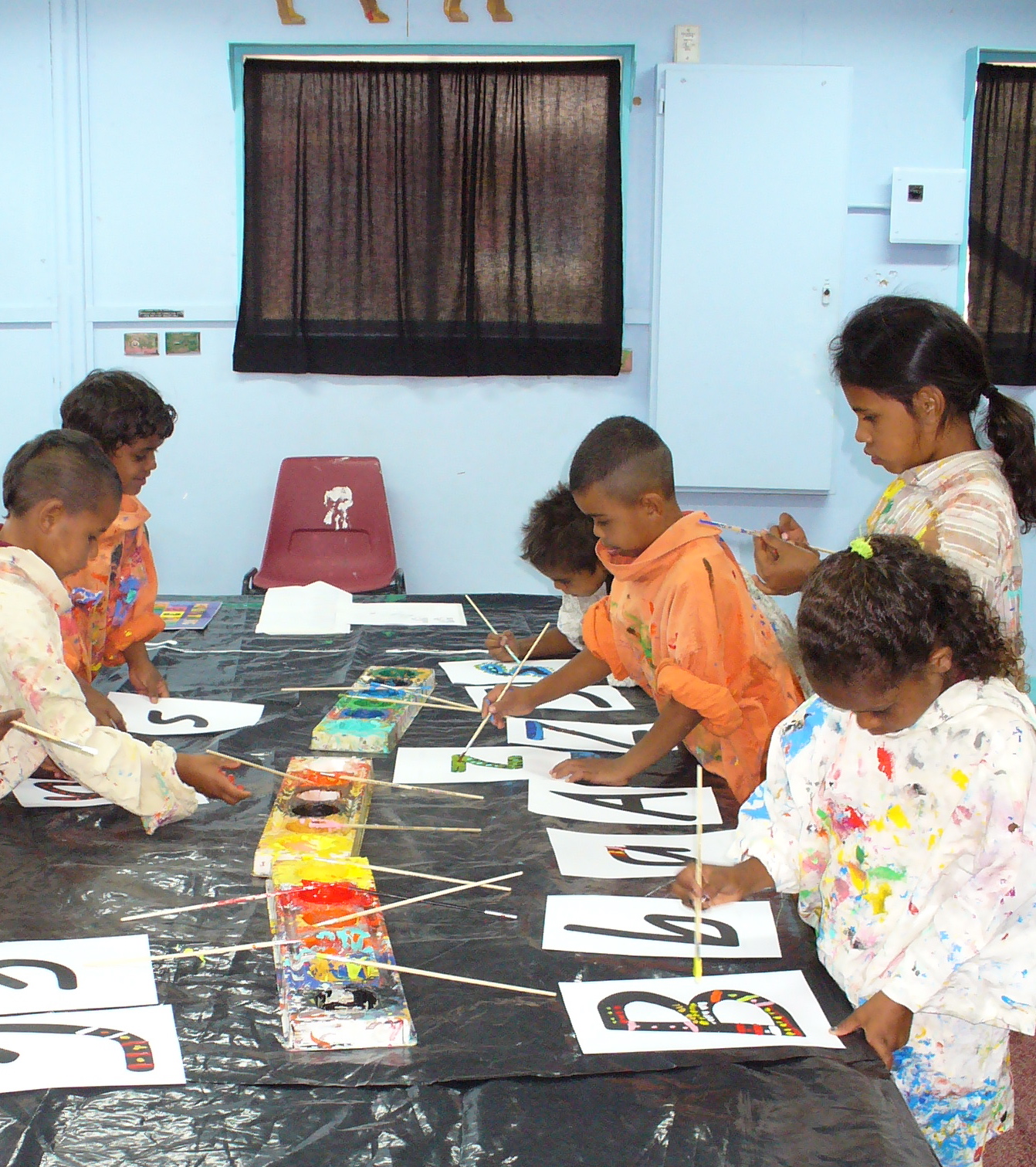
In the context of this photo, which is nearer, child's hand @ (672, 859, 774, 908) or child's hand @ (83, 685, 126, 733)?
child's hand @ (672, 859, 774, 908)

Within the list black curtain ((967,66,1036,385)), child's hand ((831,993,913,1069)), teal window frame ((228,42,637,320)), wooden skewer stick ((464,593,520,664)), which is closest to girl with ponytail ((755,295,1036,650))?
child's hand ((831,993,913,1069))

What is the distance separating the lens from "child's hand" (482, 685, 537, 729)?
2111 millimetres

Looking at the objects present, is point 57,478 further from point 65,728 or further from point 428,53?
point 428,53

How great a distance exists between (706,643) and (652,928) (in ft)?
2.09

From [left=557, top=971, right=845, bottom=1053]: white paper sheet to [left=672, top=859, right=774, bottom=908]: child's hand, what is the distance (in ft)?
0.46

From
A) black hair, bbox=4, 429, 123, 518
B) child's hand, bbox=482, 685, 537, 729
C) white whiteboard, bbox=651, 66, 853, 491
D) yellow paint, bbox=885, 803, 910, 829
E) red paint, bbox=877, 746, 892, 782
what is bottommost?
child's hand, bbox=482, 685, 537, 729

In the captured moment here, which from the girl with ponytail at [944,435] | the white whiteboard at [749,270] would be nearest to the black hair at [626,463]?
the girl with ponytail at [944,435]

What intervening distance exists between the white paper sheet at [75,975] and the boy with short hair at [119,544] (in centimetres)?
107

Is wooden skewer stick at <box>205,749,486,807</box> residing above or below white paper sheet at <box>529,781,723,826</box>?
above

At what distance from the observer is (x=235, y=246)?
4426 mm

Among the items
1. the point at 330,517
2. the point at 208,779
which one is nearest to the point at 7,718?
the point at 208,779

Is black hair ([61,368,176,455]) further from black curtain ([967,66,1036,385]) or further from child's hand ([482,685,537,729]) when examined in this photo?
black curtain ([967,66,1036,385])

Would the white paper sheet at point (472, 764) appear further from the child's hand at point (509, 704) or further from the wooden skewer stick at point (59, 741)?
the wooden skewer stick at point (59, 741)

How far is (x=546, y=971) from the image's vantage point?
1.20m
